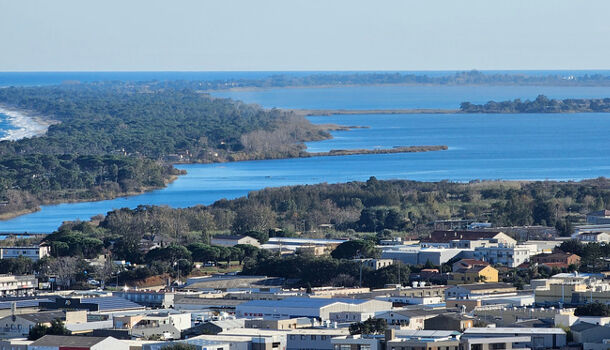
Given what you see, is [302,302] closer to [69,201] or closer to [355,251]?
[355,251]

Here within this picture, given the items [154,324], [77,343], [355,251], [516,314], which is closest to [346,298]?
[516,314]

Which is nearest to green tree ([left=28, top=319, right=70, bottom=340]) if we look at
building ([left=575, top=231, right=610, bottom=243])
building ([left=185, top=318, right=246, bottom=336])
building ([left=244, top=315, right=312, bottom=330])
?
building ([left=185, top=318, right=246, bottom=336])

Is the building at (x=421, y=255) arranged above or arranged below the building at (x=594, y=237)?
above

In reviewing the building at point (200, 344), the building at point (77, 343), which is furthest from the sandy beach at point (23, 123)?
the building at point (200, 344)

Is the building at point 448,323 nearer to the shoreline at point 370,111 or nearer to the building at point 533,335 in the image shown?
the building at point 533,335

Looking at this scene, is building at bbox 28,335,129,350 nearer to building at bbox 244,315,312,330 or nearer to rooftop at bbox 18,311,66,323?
building at bbox 244,315,312,330
